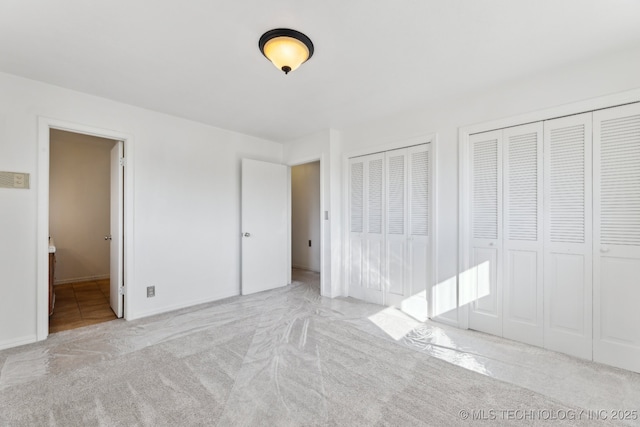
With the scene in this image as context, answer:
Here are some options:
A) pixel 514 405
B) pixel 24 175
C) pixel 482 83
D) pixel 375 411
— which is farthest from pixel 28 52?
pixel 514 405

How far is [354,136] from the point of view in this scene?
3.99m

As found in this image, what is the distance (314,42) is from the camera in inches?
81.4

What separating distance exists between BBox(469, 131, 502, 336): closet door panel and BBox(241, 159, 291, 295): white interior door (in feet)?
9.25

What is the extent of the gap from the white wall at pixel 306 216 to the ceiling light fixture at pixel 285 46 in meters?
3.92

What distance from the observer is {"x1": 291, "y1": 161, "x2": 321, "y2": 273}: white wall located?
6043 mm

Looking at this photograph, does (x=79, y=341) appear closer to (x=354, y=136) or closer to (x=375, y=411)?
(x=375, y=411)

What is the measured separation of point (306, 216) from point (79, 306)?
3.99m

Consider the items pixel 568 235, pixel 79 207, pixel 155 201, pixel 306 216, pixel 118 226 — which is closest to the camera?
pixel 568 235

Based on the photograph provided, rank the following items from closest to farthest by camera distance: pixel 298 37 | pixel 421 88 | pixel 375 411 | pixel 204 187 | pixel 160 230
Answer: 1. pixel 375 411
2. pixel 298 37
3. pixel 421 88
4. pixel 160 230
5. pixel 204 187

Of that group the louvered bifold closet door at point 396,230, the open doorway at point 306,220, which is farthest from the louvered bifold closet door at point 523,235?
the open doorway at point 306,220

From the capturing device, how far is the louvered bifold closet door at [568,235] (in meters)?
2.33

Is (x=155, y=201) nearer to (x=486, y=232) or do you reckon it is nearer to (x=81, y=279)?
(x=81, y=279)

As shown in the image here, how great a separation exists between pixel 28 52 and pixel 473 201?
4078mm

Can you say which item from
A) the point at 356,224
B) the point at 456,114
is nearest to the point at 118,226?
the point at 356,224
